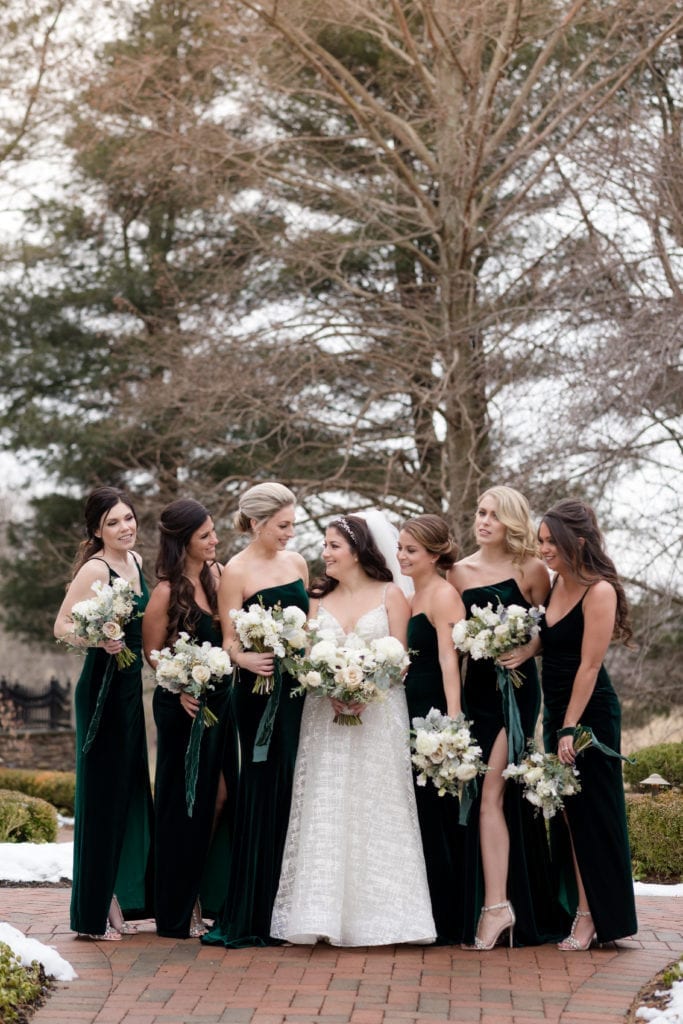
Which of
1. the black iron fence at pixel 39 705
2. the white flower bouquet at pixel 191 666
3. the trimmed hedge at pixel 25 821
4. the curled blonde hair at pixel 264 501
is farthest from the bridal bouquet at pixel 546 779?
the black iron fence at pixel 39 705

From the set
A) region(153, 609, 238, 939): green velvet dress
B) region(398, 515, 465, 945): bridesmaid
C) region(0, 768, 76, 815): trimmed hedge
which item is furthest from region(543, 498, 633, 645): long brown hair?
region(0, 768, 76, 815): trimmed hedge

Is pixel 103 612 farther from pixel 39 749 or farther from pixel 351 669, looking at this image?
pixel 39 749

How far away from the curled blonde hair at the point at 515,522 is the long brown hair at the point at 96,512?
1.86 meters

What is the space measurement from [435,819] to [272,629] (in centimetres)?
127

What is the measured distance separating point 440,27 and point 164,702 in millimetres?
8728

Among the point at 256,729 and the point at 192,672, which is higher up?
the point at 192,672

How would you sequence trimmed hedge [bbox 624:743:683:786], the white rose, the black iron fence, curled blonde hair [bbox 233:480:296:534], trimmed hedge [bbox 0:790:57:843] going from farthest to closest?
the black iron fence → trimmed hedge [bbox 624:743:683:786] → trimmed hedge [bbox 0:790:57:843] → curled blonde hair [bbox 233:480:296:534] → the white rose

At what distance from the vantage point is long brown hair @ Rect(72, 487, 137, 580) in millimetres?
6680

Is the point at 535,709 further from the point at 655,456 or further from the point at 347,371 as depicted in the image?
the point at 347,371

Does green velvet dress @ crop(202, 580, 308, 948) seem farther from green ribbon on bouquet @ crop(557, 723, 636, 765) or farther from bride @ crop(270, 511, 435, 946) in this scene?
green ribbon on bouquet @ crop(557, 723, 636, 765)

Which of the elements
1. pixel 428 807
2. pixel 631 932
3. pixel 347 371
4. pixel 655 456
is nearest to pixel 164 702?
pixel 428 807

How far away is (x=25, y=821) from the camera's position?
34.8ft

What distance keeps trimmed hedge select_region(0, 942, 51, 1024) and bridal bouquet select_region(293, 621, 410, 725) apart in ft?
5.55

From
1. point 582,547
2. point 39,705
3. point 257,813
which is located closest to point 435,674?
point 582,547
